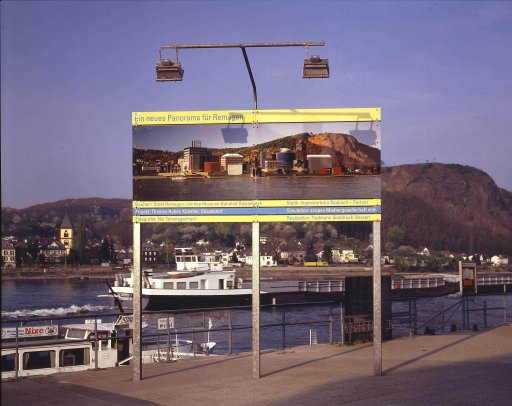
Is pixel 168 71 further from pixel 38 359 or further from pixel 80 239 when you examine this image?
pixel 80 239

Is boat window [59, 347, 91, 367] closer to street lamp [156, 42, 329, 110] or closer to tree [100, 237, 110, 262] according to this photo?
street lamp [156, 42, 329, 110]

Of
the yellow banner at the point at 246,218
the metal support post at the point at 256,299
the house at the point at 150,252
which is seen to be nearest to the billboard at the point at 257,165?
the yellow banner at the point at 246,218

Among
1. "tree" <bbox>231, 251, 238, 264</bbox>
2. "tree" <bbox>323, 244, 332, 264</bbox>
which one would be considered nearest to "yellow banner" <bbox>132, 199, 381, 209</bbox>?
"tree" <bbox>231, 251, 238, 264</bbox>

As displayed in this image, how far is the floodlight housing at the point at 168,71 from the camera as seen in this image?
991 centimetres

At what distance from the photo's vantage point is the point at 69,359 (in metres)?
17.1

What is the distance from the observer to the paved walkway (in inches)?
338

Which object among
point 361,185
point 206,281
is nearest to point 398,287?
point 206,281

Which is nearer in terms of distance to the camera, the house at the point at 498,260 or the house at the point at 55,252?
the house at the point at 55,252

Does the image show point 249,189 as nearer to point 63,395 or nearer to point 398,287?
point 63,395

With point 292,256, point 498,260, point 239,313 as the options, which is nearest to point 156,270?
point 292,256

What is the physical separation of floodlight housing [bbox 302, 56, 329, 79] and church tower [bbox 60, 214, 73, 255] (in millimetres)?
70024

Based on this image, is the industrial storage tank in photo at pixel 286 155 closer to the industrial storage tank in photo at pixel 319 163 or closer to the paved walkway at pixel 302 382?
the industrial storage tank in photo at pixel 319 163

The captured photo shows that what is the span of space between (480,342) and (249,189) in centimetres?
676

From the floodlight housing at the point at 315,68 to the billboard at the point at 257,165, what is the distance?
667mm
